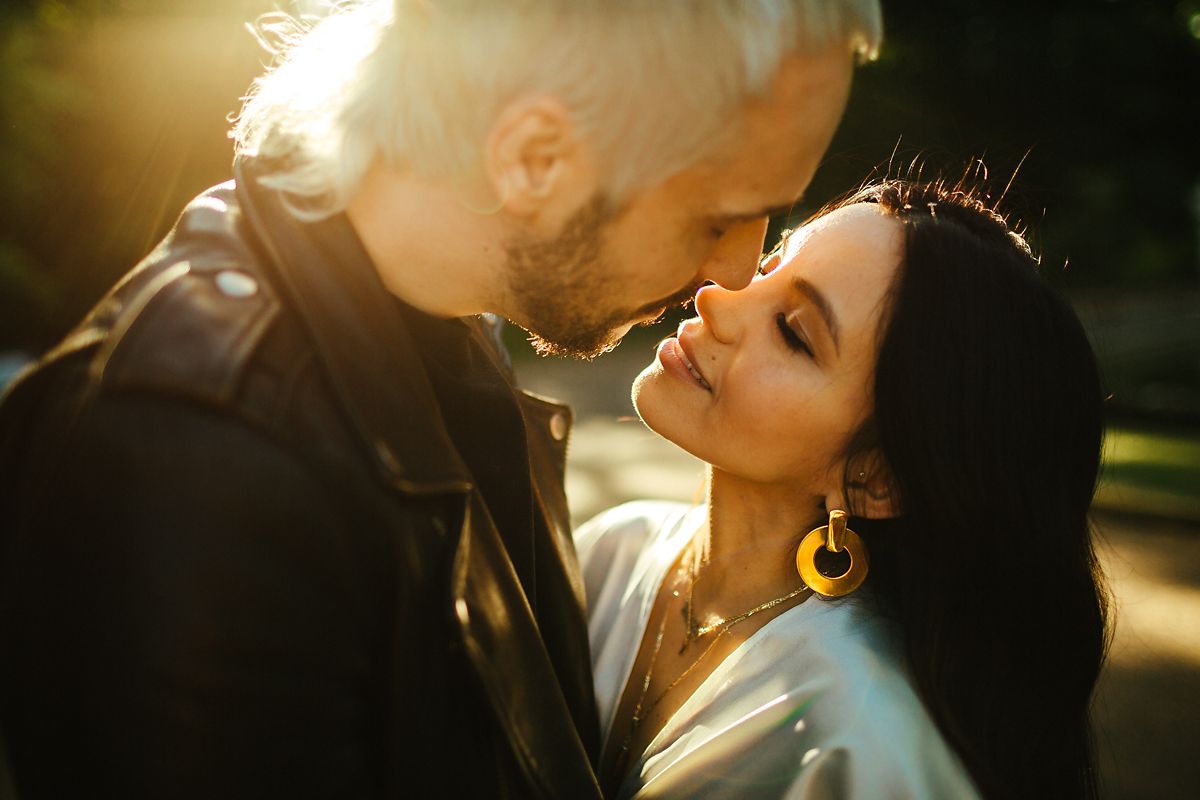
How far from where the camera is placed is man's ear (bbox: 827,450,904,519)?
2.15 meters

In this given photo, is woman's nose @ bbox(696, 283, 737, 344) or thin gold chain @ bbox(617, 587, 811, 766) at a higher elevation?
woman's nose @ bbox(696, 283, 737, 344)

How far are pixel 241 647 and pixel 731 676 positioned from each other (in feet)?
3.93

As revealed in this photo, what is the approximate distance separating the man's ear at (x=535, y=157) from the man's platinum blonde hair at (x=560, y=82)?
23 mm

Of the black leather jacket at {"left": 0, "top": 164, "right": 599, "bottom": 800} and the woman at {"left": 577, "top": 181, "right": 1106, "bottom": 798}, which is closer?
the black leather jacket at {"left": 0, "top": 164, "right": 599, "bottom": 800}

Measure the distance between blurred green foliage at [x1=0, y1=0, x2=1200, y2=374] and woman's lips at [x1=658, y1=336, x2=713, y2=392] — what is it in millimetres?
855

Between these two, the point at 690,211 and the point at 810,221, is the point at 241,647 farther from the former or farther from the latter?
the point at 810,221

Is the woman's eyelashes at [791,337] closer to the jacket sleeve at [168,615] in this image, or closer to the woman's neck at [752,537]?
the woman's neck at [752,537]

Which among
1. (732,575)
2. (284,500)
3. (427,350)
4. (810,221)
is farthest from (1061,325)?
(284,500)

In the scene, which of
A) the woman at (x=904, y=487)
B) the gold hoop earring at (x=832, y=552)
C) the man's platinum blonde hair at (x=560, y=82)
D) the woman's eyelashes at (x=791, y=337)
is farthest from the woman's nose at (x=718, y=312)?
the man's platinum blonde hair at (x=560, y=82)

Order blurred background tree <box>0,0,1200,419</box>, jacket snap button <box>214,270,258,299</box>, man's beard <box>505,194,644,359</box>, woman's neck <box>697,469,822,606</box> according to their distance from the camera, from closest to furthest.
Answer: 1. jacket snap button <box>214,270,258,299</box>
2. man's beard <box>505,194,644,359</box>
3. woman's neck <box>697,469,822,606</box>
4. blurred background tree <box>0,0,1200,419</box>

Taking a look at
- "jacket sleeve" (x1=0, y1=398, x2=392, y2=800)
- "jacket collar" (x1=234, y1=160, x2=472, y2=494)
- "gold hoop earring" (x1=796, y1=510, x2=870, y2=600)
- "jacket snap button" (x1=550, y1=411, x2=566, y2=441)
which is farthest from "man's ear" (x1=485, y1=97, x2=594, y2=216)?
"gold hoop earring" (x1=796, y1=510, x2=870, y2=600)

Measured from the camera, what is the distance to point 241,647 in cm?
117

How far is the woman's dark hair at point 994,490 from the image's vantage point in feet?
6.68

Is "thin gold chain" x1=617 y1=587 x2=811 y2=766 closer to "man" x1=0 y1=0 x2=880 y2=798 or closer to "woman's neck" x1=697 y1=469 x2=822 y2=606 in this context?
"woman's neck" x1=697 y1=469 x2=822 y2=606
